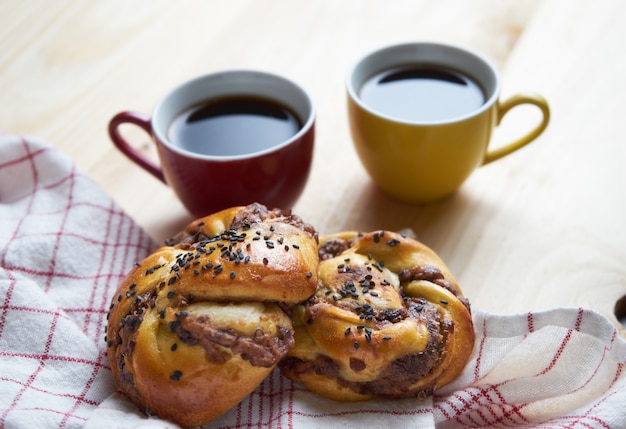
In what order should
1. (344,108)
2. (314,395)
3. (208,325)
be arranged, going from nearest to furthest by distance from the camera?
1. (208,325)
2. (314,395)
3. (344,108)

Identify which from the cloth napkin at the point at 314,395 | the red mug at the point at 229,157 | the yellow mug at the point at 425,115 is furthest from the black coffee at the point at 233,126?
the cloth napkin at the point at 314,395

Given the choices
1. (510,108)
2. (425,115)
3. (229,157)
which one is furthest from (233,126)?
(510,108)

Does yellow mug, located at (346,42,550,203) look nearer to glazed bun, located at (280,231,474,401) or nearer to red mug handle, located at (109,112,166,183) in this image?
glazed bun, located at (280,231,474,401)

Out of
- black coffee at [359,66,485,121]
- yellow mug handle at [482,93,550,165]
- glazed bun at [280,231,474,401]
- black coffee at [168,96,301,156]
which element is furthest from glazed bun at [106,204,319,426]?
yellow mug handle at [482,93,550,165]

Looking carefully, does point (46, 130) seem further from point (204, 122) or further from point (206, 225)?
point (206, 225)

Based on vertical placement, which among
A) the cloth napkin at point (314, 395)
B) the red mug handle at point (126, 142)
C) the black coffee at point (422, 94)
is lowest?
the cloth napkin at point (314, 395)

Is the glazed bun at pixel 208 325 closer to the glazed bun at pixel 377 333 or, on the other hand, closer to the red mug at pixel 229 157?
the glazed bun at pixel 377 333

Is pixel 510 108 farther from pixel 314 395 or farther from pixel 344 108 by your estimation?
pixel 314 395

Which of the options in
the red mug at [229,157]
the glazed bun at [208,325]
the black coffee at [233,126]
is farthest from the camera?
the black coffee at [233,126]
